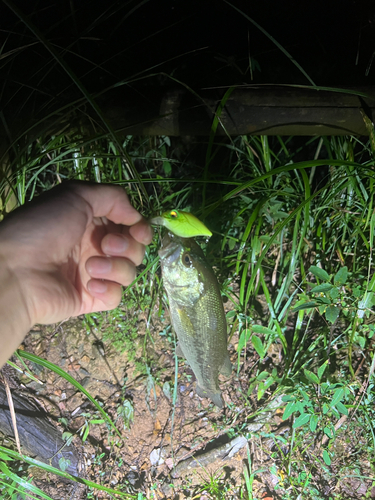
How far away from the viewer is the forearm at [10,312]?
128 cm

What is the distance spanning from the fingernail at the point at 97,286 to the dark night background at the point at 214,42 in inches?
56.9

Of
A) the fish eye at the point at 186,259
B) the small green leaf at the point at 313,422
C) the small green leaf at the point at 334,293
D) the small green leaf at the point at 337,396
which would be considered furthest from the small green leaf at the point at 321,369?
the fish eye at the point at 186,259

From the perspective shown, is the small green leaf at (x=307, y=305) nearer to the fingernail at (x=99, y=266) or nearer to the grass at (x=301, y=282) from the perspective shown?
the grass at (x=301, y=282)

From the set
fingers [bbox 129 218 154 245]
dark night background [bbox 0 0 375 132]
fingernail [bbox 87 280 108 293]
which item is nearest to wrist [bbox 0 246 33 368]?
fingernail [bbox 87 280 108 293]

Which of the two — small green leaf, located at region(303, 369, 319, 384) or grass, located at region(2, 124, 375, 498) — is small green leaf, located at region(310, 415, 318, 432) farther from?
small green leaf, located at region(303, 369, 319, 384)

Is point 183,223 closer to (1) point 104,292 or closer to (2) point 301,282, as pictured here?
(1) point 104,292

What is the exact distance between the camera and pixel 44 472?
7.66 feet

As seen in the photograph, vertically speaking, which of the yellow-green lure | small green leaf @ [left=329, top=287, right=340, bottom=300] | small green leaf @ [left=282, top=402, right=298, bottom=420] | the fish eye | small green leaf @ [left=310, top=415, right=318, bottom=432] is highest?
the yellow-green lure

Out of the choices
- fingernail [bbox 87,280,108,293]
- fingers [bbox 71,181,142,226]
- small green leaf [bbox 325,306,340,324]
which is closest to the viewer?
fingers [bbox 71,181,142,226]

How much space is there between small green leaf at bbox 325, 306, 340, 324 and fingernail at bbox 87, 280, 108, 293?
1.32 m

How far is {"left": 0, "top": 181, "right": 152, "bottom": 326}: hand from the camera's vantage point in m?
1.37

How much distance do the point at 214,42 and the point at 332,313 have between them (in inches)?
87.3

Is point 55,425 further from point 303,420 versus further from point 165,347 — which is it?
point 303,420

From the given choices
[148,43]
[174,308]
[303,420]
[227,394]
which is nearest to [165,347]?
[227,394]
